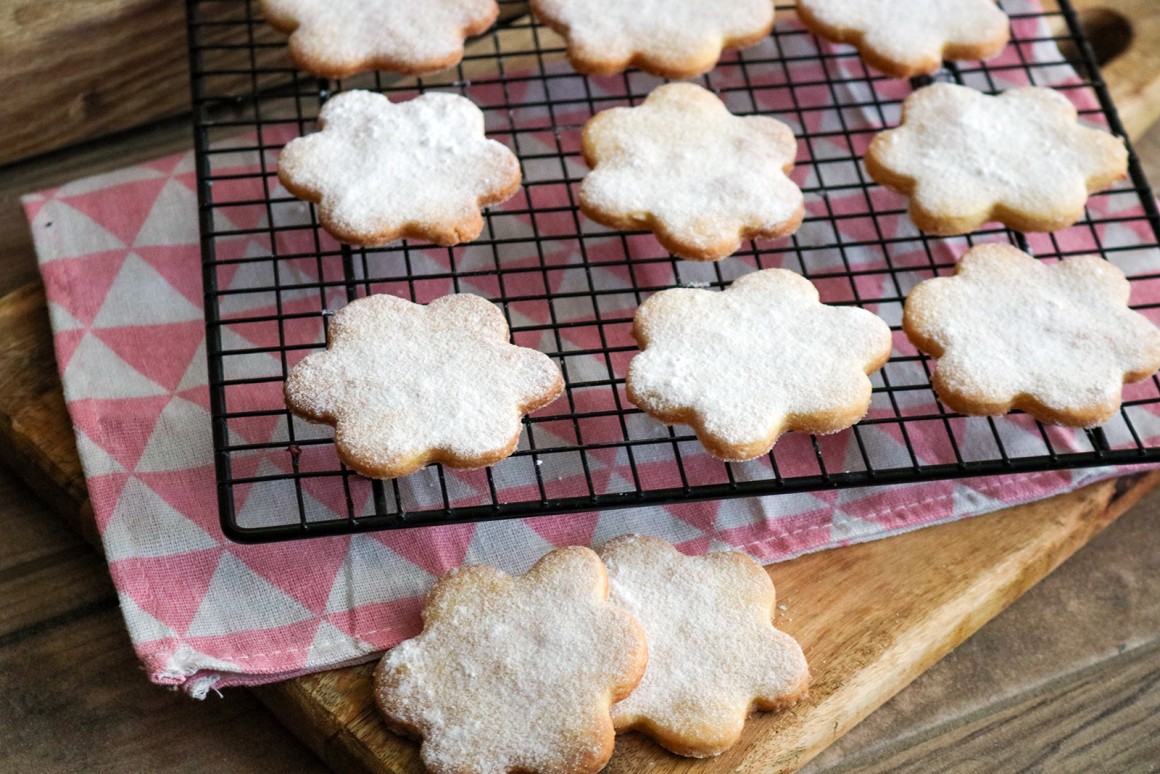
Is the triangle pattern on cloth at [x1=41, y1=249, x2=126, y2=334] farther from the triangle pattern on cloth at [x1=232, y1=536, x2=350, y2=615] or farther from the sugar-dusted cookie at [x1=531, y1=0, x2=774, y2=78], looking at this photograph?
the sugar-dusted cookie at [x1=531, y1=0, x2=774, y2=78]

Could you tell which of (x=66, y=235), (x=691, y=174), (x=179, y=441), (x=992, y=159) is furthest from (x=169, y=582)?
(x=992, y=159)

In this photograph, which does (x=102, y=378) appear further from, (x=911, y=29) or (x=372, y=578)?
(x=911, y=29)

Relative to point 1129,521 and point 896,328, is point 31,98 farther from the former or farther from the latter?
point 1129,521

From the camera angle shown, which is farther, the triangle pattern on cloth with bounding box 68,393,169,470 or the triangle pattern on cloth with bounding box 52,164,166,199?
the triangle pattern on cloth with bounding box 52,164,166,199

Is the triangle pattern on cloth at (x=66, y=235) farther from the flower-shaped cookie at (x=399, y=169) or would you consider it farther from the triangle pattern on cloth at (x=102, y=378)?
the flower-shaped cookie at (x=399, y=169)

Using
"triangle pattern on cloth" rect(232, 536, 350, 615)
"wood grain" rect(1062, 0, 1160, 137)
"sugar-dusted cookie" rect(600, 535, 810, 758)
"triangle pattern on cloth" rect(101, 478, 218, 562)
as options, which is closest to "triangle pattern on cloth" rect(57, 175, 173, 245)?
"triangle pattern on cloth" rect(101, 478, 218, 562)

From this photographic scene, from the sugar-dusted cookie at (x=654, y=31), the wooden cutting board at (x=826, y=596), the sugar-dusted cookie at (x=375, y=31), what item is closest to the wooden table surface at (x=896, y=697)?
the wooden cutting board at (x=826, y=596)

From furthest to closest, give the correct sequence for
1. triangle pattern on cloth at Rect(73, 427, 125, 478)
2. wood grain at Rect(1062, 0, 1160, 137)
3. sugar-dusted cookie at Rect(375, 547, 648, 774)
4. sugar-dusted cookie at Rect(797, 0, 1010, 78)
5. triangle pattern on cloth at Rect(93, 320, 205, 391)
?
wood grain at Rect(1062, 0, 1160, 137) → sugar-dusted cookie at Rect(797, 0, 1010, 78) → triangle pattern on cloth at Rect(93, 320, 205, 391) → triangle pattern on cloth at Rect(73, 427, 125, 478) → sugar-dusted cookie at Rect(375, 547, 648, 774)
